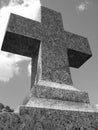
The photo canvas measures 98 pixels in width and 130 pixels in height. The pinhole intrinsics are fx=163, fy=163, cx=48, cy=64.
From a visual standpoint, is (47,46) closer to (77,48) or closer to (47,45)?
(47,45)

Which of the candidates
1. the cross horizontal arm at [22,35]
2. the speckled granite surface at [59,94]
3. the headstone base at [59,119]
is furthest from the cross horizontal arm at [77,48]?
the headstone base at [59,119]

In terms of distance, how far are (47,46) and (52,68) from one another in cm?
58

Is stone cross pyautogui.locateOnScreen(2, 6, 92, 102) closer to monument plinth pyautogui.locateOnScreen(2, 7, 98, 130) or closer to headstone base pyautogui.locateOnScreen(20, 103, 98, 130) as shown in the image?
monument plinth pyautogui.locateOnScreen(2, 7, 98, 130)

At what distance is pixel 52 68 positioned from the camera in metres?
3.35

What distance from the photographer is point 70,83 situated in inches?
130

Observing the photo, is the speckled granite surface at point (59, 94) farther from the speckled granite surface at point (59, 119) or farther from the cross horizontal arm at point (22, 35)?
the cross horizontal arm at point (22, 35)

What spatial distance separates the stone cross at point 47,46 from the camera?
3.29m

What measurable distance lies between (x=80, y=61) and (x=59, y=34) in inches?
41.5

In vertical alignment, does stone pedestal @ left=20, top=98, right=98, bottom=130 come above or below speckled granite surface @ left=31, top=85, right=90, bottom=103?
above

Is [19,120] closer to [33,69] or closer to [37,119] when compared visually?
[37,119]

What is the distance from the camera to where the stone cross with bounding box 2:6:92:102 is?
3.29m

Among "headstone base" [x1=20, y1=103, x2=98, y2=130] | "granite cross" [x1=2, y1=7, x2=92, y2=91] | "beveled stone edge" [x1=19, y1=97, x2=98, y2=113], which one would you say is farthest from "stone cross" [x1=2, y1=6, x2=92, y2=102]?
"headstone base" [x1=20, y1=103, x2=98, y2=130]

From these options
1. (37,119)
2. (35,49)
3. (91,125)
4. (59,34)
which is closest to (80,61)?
(59,34)

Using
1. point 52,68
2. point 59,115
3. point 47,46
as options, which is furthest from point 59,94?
point 47,46
